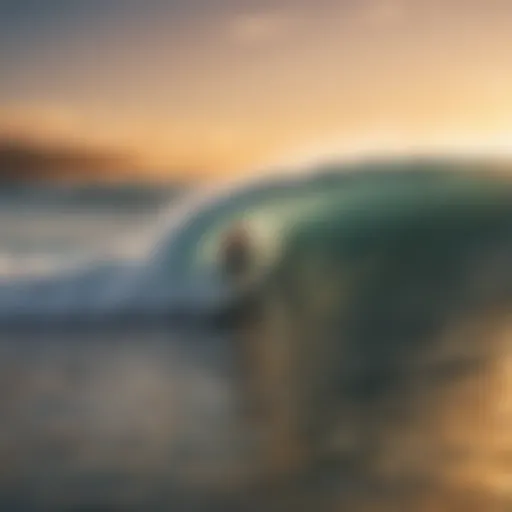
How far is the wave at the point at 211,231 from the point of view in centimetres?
179

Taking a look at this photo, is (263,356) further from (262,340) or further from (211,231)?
(211,231)

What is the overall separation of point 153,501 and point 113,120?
1.02 meters

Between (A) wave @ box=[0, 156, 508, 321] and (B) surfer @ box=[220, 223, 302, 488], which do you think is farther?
(A) wave @ box=[0, 156, 508, 321]

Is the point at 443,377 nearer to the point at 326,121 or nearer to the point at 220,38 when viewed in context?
the point at 326,121

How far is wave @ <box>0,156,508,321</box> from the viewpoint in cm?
179

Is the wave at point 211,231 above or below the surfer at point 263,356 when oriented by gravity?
above

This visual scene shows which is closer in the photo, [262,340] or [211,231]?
[262,340]

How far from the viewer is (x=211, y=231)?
1928 millimetres

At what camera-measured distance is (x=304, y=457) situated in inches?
A: 43.5

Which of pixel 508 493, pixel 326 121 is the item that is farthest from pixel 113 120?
pixel 508 493

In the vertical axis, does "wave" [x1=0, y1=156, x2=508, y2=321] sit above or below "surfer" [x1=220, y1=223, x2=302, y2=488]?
above

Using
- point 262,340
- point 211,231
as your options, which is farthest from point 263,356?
point 211,231

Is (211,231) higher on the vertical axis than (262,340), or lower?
higher

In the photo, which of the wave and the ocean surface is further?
the wave
